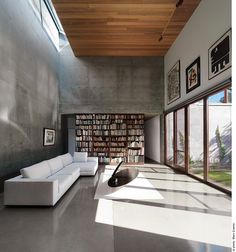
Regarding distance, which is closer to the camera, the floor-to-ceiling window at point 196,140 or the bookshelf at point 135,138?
the floor-to-ceiling window at point 196,140

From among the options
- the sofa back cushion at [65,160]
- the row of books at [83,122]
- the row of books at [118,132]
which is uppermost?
the row of books at [83,122]

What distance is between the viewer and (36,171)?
15.5 ft

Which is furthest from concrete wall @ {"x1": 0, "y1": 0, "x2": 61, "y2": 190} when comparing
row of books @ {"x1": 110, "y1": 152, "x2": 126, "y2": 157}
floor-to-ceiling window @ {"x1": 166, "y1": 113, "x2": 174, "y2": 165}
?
floor-to-ceiling window @ {"x1": 166, "y1": 113, "x2": 174, "y2": 165}

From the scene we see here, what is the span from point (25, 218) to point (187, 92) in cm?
600

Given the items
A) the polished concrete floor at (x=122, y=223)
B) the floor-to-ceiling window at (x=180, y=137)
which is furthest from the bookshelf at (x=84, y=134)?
the polished concrete floor at (x=122, y=223)

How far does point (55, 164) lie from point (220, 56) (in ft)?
16.1

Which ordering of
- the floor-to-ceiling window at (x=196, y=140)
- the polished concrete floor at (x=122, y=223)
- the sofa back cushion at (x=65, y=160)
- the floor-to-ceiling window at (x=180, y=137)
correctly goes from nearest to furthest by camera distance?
1. the polished concrete floor at (x=122, y=223)
2. the floor-to-ceiling window at (x=196, y=140)
3. the sofa back cushion at (x=65, y=160)
4. the floor-to-ceiling window at (x=180, y=137)

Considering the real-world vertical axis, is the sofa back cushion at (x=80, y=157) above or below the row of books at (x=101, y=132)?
below

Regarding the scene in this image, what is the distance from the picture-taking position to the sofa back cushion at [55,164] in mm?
5828

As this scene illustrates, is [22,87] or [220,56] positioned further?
[22,87]

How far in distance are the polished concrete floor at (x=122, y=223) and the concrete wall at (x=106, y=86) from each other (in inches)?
229

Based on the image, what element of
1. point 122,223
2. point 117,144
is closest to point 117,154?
point 117,144

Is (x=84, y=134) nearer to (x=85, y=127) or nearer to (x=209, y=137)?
(x=85, y=127)

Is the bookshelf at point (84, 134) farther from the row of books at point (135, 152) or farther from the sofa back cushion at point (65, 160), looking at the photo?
the sofa back cushion at point (65, 160)
